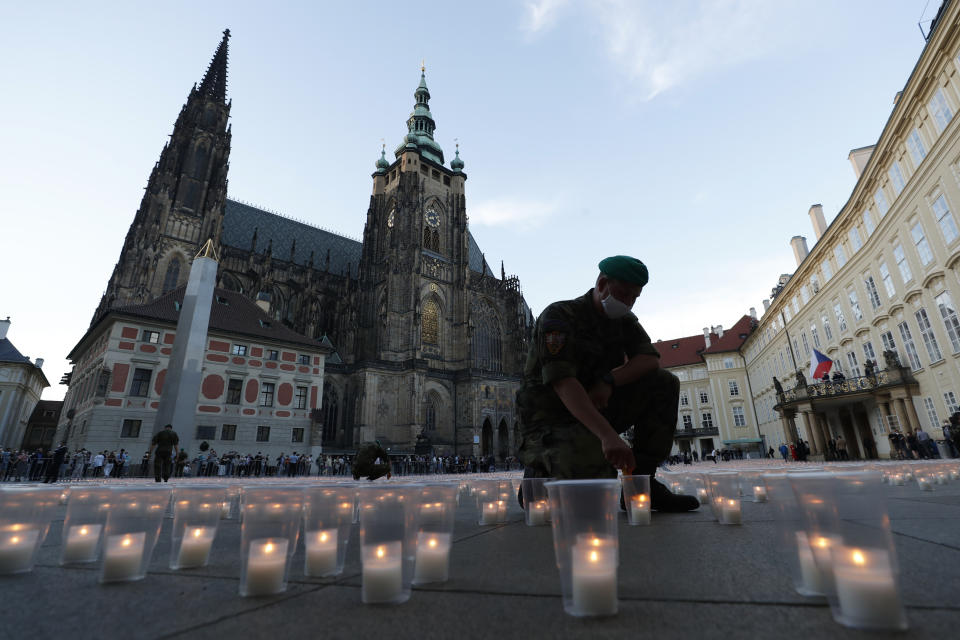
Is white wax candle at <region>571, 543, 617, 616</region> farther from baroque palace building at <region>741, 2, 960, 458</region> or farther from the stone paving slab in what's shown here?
baroque palace building at <region>741, 2, 960, 458</region>

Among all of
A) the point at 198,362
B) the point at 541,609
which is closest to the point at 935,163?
the point at 541,609

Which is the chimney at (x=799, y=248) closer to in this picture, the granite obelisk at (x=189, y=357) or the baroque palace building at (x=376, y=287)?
the baroque palace building at (x=376, y=287)

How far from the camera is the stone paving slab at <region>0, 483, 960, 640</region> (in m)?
1.15

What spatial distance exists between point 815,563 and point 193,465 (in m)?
24.1

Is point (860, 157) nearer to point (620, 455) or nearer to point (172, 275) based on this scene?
point (620, 455)

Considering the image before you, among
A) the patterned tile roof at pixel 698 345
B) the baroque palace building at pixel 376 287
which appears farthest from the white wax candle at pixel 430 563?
the patterned tile roof at pixel 698 345

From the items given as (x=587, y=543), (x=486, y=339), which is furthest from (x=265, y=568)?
(x=486, y=339)

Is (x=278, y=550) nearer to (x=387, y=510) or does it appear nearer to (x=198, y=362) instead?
(x=387, y=510)

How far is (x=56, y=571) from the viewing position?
6.55 ft

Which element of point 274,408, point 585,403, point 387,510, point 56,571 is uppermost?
point 274,408

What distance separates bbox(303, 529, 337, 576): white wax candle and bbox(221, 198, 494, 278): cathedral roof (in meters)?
40.8

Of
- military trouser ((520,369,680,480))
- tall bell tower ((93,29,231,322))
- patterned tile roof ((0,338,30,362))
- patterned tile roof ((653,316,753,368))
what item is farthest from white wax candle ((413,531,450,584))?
patterned tile roof ((0,338,30,362))

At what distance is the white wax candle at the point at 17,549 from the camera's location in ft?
6.36

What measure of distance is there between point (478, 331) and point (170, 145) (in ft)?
96.8
